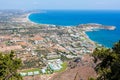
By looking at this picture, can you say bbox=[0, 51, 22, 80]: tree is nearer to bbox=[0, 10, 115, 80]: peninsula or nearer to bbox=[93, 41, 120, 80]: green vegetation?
bbox=[93, 41, 120, 80]: green vegetation

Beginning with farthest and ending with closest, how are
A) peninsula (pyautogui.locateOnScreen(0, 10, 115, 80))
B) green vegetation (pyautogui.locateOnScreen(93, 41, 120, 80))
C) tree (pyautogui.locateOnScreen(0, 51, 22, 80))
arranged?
peninsula (pyautogui.locateOnScreen(0, 10, 115, 80)), tree (pyautogui.locateOnScreen(0, 51, 22, 80)), green vegetation (pyautogui.locateOnScreen(93, 41, 120, 80))

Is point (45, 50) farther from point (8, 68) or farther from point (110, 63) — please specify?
point (110, 63)

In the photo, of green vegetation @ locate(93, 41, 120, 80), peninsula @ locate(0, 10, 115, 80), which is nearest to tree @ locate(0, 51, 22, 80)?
green vegetation @ locate(93, 41, 120, 80)

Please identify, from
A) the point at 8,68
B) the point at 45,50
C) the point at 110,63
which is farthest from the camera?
the point at 45,50

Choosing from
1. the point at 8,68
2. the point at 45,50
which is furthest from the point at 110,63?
the point at 45,50

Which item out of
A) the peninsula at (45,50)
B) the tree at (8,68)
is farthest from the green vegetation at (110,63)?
the peninsula at (45,50)

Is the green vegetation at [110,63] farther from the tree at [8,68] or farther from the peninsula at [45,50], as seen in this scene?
the peninsula at [45,50]

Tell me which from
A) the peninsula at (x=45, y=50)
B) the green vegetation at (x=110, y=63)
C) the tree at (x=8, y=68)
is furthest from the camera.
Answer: the peninsula at (x=45, y=50)

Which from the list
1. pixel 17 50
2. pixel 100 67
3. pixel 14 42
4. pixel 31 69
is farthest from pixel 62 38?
pixel 100 67

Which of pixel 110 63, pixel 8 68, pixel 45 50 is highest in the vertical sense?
pixel 110 63

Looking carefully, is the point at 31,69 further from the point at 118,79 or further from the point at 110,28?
the point at 110,28

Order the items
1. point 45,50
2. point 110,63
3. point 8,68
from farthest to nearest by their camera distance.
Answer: point 45,50
point 8,68
point 110,63

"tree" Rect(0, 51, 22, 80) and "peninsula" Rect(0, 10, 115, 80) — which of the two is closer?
"tree" Rect(0, 51, 22, 80)
